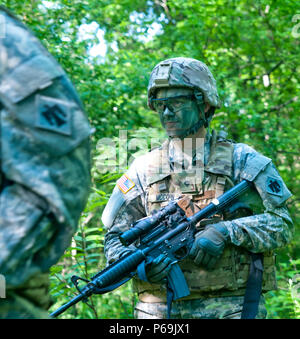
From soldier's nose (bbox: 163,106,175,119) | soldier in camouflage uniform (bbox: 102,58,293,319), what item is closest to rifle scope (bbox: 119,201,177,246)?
soldier in camouflage uniform (bbox: 102,58,293,319)

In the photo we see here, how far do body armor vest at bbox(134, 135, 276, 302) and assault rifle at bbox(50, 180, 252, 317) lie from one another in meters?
0.09

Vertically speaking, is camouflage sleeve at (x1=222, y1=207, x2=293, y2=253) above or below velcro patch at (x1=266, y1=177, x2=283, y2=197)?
below

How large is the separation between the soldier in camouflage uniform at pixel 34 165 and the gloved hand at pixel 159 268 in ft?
5.36

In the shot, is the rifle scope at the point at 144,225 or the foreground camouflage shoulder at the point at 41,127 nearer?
the foreground camouflage shoulder at the point at 41,127

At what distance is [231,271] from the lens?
11.4 ft

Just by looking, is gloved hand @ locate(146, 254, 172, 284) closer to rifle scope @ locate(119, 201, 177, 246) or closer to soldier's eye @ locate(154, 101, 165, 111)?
rifle scope @ locate(119, 201, 177, 246)

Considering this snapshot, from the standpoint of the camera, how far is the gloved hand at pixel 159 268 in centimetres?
332

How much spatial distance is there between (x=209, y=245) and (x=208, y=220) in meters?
0.25

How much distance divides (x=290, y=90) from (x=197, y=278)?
595 cm

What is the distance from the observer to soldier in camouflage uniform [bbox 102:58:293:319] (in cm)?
343

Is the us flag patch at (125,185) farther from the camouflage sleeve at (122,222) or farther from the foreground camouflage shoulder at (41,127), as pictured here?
the foreground camouflage shoulder at (41,127)

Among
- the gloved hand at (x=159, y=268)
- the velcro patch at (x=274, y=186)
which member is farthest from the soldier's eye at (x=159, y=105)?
the gloved hand at (x=159, y=268)
